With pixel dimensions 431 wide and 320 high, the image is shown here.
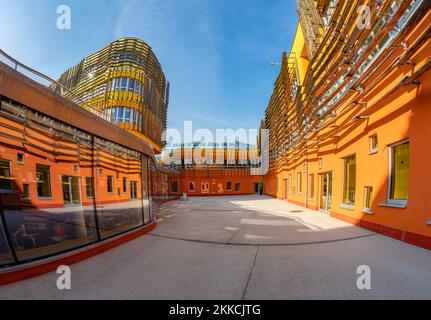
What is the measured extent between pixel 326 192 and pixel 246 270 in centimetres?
782

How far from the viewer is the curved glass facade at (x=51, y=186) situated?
10.7 feet

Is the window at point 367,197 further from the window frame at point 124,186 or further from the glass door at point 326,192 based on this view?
the window frame at point 124,186

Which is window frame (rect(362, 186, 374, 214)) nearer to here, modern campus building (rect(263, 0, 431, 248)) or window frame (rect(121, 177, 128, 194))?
modern campus building (rect(263, 0, 431, 248))

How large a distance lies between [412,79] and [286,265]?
17.3 ft

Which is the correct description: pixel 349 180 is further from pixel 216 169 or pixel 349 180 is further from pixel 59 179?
pixel 216 169

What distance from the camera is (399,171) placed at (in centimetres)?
520

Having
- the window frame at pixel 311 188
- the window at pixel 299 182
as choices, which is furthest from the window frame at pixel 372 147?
the window at pixel 299 182

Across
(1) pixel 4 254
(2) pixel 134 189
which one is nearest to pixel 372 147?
(2) pixel 134 189

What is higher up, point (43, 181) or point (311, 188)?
point (43, 181)

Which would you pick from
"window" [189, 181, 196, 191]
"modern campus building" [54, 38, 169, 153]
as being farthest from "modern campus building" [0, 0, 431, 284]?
"window" [189, 181, 196, 191]

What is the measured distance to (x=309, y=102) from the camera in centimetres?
991

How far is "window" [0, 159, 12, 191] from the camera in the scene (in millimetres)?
3146

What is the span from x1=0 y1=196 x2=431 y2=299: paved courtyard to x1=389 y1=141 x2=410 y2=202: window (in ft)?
4.21

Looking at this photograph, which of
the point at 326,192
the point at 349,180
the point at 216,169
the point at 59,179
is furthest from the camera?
the point at 216,169
